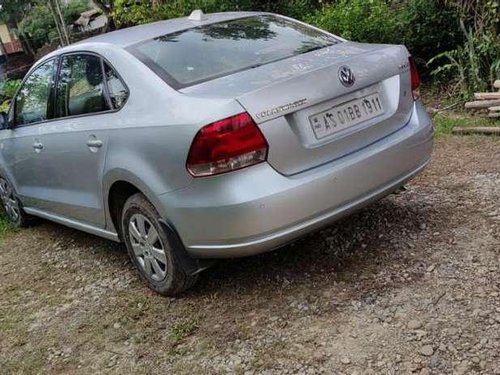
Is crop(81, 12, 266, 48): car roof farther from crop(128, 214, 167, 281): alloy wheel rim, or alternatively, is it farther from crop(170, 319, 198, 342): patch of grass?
crop(170, 319, 198, 342): patch of grass

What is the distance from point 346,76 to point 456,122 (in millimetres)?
3222

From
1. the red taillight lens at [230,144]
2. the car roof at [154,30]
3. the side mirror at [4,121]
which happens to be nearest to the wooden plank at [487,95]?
the car roof at [154,30]

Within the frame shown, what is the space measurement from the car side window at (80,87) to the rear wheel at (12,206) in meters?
1.55

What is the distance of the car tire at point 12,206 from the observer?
211 inches

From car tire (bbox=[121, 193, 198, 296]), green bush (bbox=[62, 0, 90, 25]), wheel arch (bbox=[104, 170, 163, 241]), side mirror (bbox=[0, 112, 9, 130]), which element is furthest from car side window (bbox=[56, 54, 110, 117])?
green bush (bbox=[62, 0, 90, 25])

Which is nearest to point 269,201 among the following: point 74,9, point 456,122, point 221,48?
point 221,48

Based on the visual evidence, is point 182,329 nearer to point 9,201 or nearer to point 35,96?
point 35,96

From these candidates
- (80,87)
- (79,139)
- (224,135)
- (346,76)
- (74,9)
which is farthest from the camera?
(74,9)

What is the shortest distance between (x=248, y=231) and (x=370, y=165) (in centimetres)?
77

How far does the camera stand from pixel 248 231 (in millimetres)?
2902

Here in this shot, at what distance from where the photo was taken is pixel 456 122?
593 cm

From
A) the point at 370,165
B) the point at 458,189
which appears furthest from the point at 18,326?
the point at 458,189

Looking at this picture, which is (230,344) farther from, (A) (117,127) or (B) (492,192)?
(B) (492,192)

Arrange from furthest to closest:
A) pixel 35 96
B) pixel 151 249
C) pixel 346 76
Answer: pixel 35 96 → pixel 151 249 → pixel 346 76
